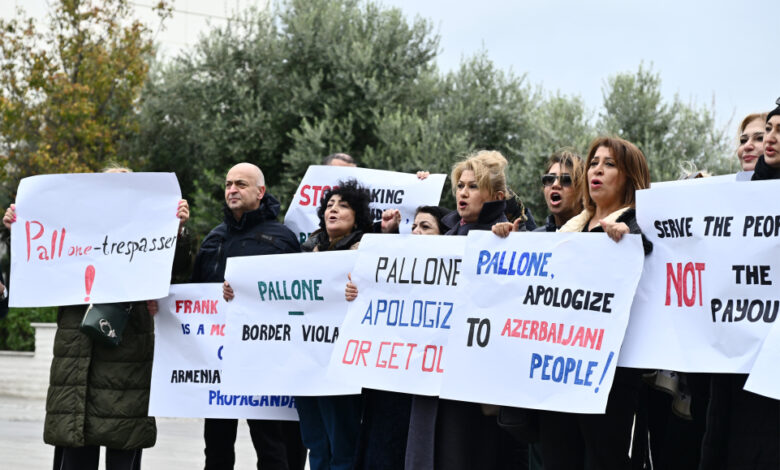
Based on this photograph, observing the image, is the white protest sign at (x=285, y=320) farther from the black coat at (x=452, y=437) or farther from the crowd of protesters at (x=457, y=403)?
the black coat at (x=452, y=437)

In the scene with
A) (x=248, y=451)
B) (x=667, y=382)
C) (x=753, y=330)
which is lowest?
(x=248, y=451)

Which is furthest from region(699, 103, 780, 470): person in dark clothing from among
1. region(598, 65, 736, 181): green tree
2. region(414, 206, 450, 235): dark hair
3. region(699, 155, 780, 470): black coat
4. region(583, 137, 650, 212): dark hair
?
region(598, 65, 736, 181): green tree

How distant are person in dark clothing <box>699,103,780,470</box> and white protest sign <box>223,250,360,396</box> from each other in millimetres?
→ 2203

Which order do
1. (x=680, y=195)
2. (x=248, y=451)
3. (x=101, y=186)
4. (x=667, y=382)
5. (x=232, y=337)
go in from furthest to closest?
(x=248, y=451) < (x=101, y=186) < (x=232, y=337) < (x=667, y=382) < (x=680, y=195)

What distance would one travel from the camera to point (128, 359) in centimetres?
673

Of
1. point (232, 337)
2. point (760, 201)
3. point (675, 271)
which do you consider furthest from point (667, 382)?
point (232, 337)

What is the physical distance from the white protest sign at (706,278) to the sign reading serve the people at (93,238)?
10.7 feet

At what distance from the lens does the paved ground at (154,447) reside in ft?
31.7

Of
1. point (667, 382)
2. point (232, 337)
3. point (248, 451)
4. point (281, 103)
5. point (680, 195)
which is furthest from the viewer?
point (281, 103)

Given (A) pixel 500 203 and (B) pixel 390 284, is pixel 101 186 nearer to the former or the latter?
(B) pixel 390 284

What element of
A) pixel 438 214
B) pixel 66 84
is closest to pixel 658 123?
pixel 66 84

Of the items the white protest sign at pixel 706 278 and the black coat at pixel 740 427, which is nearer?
the black coat at pixel 740 427

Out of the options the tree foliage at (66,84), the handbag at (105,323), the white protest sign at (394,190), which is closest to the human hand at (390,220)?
the white protest sign at (394,190)

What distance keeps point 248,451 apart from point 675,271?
6.98m
